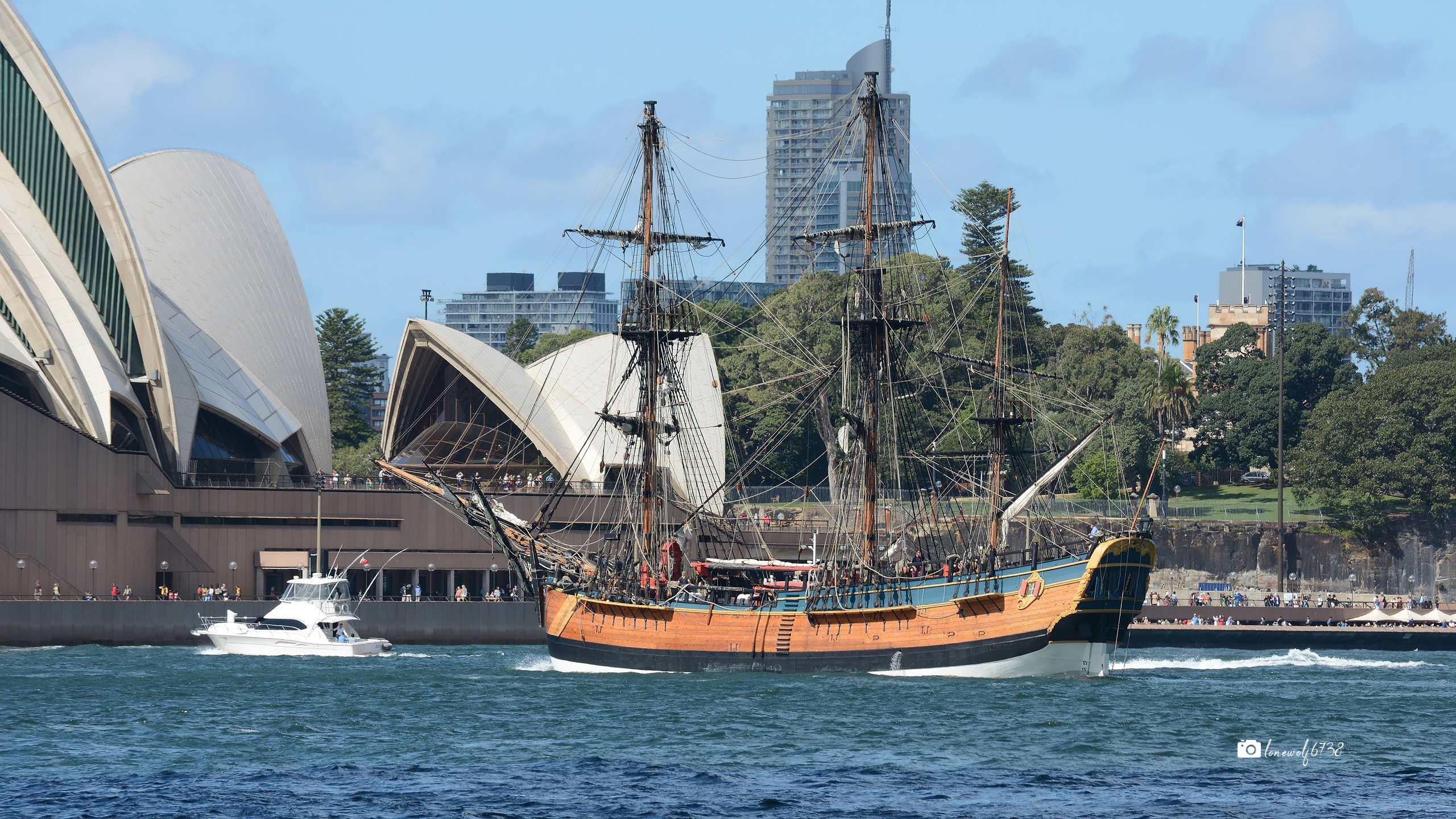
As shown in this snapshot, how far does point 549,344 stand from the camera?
142 meters

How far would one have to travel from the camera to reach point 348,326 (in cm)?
12962

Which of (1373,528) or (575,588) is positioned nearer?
(575,588)

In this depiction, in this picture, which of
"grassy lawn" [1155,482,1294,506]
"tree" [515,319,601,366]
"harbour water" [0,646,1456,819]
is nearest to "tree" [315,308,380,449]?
"tree" [515,319,601,366]

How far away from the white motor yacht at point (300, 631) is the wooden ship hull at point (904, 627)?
25.4 feet

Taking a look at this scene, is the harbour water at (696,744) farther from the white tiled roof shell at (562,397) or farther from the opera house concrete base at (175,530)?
the white tiled roof shell at (562,397)

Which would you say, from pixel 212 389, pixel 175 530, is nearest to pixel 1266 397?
pixel 212 389

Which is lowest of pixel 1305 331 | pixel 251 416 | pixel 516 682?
pixel 516 682

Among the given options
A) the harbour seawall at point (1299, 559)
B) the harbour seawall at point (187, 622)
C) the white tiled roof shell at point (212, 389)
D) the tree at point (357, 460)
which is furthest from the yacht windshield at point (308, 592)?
the harbour seawall at point (1299, 559)

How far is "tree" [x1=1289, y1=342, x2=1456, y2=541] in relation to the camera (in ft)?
311

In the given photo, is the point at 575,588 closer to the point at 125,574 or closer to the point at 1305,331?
the point at 125,574

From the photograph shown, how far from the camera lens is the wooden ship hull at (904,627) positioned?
51.3m

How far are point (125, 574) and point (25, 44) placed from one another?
67.7 feet

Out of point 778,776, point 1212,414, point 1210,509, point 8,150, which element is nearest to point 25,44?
point 8,150

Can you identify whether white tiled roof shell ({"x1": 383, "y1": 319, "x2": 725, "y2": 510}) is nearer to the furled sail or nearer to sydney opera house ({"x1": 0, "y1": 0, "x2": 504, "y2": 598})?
sydney opera house ({"x1": 0, "y1": 0, "x2": 504, "y2": 598})
